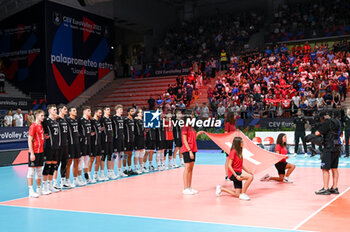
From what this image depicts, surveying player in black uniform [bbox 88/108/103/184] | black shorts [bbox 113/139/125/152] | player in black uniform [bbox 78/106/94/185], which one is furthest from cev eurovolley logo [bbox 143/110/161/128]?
player in black uniform [bbox 78/106/94/185]

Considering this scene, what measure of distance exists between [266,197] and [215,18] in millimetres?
28677

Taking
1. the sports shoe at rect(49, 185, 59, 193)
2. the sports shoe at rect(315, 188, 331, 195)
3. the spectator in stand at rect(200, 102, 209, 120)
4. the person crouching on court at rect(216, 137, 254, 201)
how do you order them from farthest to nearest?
the spectator in stand at rect(200, 102, 209, 120) → the sports shoe at rect(49, 185, 59, 193) → the sports shoe at rect(315, 188, 331, 195) → the person crouching on court at rect(216, 137, 254, 201)

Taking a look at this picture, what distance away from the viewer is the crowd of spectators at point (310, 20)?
29.5 meters

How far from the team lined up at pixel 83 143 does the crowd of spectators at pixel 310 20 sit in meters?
19.2

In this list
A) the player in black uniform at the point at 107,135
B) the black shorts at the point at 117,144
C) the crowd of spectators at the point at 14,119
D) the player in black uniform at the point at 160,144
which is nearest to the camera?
the player in black uniform at the point at 107,135

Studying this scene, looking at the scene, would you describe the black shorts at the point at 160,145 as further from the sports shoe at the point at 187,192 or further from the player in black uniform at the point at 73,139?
the sports shoe at the point at 187,192

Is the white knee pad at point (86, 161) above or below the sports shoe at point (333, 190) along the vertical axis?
above

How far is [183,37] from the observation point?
117 feet

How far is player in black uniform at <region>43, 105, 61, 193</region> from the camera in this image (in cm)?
985

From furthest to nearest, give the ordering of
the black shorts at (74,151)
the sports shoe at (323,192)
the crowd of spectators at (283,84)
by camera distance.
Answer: the crowd of spectators at (283,84) < the black shorts at (74,151) < the sports shoe at (323,192)

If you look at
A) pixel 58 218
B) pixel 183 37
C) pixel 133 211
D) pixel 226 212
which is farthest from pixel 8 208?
pixel 183 37

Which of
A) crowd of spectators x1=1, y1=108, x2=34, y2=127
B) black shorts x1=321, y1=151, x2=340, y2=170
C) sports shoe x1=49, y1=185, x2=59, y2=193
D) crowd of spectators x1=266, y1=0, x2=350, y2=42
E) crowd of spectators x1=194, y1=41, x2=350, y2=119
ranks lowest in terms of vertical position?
sports shoe x1=49, y1=185, x2=59, y2=193

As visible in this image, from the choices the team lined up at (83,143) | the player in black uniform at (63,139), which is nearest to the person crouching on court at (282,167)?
the team lined up at (83,143)

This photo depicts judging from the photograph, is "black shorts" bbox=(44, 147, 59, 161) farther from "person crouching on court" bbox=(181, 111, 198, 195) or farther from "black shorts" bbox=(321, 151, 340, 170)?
"black shorts" bbox=(321, 151, 340, 170)
